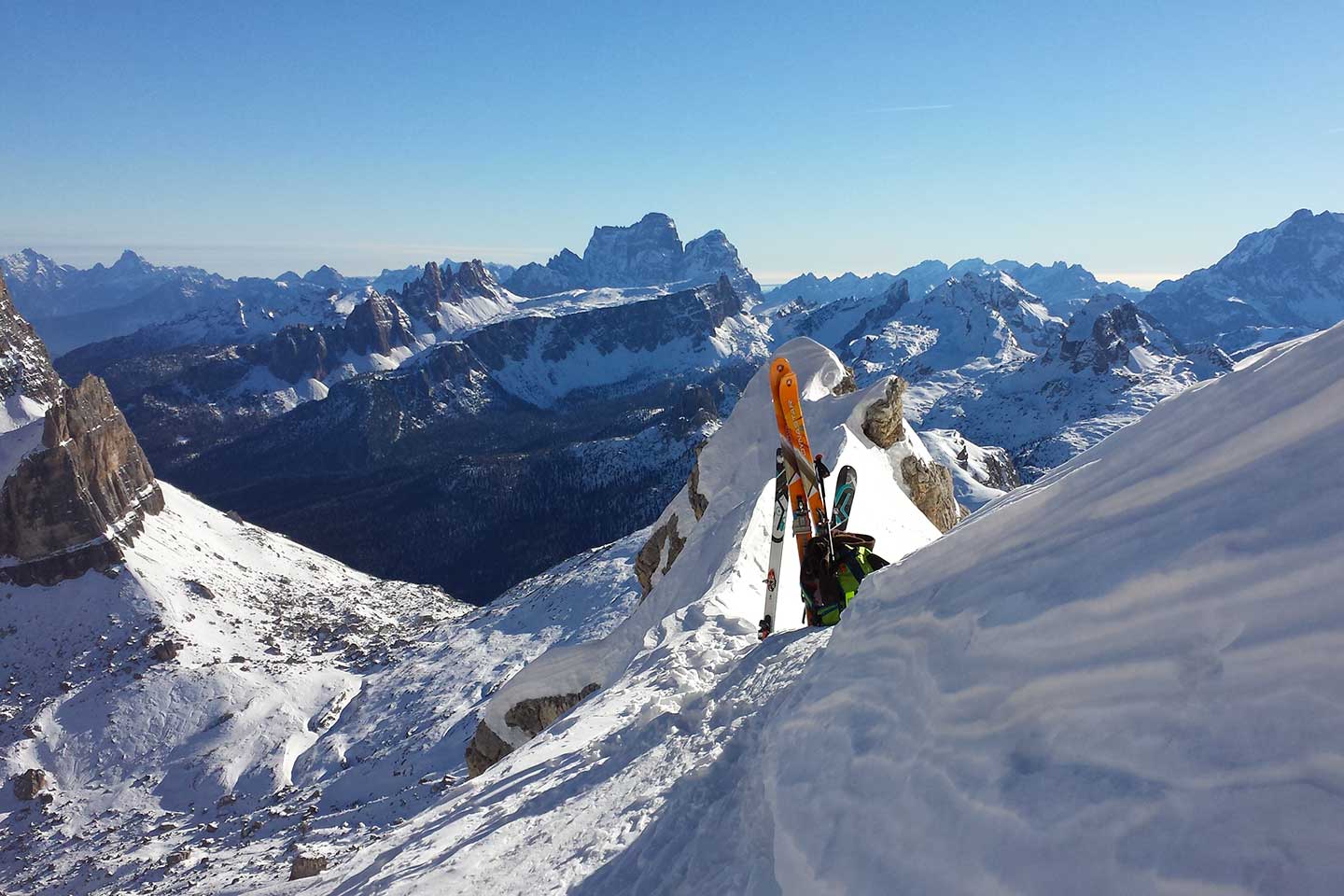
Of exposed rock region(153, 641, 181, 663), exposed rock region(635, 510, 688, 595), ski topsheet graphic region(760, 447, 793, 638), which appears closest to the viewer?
ski topsheet graphic region(760, 447, 793, 638)

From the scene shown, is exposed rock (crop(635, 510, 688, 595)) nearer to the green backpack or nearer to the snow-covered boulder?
the snow-covered boulder

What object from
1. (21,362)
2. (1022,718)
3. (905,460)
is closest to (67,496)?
(21,362)

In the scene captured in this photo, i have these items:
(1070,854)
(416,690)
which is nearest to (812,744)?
(1070,854)

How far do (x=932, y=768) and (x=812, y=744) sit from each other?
1.73 metres

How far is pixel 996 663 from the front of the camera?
4.71m

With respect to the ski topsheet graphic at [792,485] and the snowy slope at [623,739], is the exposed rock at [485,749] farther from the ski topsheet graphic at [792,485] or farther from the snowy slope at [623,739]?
the ski topsheet graphic at [792,485]

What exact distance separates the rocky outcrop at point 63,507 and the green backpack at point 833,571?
11933cm

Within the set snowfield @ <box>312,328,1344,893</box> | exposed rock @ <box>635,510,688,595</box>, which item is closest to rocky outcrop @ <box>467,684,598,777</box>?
exposed rock @ <box>635,510,688,595</box>

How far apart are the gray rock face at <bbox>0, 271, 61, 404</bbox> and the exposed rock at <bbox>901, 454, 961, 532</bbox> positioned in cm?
15860

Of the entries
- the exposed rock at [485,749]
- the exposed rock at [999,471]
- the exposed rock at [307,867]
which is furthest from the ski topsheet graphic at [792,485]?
the exposed rock at [999,471]

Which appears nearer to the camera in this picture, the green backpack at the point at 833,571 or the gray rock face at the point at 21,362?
the green backpack at the point at 833,571

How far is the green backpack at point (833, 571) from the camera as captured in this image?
11.4 m

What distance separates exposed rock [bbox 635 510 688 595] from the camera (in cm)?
2947

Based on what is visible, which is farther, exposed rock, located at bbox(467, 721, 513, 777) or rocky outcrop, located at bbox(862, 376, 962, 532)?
rocky outcrop, located at bbox(862, 376, 962, 532)
